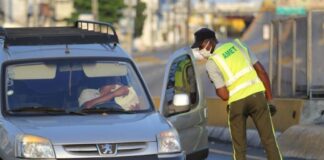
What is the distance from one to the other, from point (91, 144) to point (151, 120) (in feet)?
2.65

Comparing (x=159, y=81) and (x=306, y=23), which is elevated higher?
(x=306, y=23)

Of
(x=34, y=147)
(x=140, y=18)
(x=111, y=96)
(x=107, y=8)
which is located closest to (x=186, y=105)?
(x=111, y=96)

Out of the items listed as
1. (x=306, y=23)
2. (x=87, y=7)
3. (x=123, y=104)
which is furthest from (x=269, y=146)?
(x=87, y=7)

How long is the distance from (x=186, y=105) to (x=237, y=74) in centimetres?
98

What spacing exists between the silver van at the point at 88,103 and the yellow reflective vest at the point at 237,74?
0.32 meters

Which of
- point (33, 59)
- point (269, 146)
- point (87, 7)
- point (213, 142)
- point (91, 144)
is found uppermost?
point (33, 59)

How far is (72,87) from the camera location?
8.88m

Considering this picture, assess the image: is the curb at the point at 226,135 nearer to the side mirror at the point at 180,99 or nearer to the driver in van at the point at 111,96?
the side mirror at the point at 180,99

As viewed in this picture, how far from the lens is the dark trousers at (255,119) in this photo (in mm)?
10102

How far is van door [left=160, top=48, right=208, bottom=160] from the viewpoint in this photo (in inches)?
378

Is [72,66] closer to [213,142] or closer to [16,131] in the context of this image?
[16,131]

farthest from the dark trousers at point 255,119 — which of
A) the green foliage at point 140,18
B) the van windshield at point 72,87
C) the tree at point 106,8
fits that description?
the tree at point 106,8

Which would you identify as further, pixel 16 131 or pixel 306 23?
pixel 306 23

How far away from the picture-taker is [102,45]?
9570 mm
